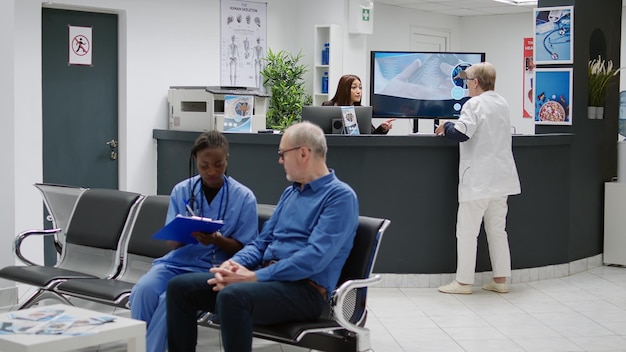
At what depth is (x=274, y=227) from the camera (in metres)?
3.91

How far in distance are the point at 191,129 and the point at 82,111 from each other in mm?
890

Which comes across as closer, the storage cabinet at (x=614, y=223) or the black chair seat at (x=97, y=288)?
the black chair seat at (x=97, y=288)

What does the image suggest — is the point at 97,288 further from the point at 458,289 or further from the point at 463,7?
the point at 463,7

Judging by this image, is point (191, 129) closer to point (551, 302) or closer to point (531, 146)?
point (531, 146)

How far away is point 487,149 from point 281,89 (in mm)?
3184

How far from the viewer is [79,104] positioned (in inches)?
274

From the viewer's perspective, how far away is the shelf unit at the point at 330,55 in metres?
8.80

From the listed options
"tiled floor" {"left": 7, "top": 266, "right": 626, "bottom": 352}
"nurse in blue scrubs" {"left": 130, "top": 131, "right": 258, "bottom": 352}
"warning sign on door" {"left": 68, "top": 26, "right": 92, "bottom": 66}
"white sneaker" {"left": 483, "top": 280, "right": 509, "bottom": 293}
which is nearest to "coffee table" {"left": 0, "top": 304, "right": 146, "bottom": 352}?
"nurse in blue scrubs" {"left": 130, "top": 131, "right": 258, "bottom": 352}

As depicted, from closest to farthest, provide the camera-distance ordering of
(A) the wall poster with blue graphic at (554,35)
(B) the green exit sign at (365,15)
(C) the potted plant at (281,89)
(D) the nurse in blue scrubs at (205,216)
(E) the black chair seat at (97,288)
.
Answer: (D) the nurse in blue scrubs at (205,216), (E) the black chair seat at (97,288), (A) the wall poster with blue graphic at (554,35), (C) the potted plant at (281,89), (B) the green exit sign at (365,15)

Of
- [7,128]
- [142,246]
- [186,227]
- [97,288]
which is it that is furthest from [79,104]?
[186,227]

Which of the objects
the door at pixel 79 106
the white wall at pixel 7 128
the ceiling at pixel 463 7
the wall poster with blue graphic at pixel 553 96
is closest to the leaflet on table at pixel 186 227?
the white wall at pixel 7 128

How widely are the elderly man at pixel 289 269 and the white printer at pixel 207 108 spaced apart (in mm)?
2960

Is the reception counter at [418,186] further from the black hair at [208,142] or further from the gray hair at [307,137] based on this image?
the gray hair at [307,137]

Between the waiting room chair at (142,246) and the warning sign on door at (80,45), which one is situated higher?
the warning sign on door at (80,45)
